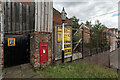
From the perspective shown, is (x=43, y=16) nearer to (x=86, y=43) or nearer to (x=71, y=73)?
(x=71, y=73)

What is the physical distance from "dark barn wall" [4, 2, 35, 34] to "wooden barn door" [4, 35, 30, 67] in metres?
0.40

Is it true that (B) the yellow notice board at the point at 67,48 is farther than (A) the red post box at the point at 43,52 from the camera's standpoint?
Yes

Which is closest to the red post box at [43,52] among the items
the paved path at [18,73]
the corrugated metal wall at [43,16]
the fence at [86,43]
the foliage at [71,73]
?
the foliage at [71,73]

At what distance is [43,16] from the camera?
4504 mm

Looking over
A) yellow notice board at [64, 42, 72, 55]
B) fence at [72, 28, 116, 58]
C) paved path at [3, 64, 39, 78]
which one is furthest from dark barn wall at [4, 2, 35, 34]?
fence at [72, 28, 116, 58]

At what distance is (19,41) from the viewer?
4.12m

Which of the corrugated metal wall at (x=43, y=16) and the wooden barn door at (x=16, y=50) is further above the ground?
the corrugated metal wall at (x=43, y=16)

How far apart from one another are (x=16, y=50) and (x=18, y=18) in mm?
1955

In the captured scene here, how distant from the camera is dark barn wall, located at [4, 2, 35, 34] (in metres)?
3.71

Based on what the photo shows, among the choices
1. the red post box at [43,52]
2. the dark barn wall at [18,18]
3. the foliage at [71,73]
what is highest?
the dark barn wall at [18,18]

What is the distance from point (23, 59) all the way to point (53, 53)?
77.0 inches

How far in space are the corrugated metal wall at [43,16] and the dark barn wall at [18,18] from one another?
352 mm

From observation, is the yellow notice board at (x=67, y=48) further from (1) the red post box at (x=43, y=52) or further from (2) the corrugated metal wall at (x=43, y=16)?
(2) the corrugated metal wall at (x=43, y=16)

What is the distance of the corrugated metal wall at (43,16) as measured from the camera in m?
4.31
